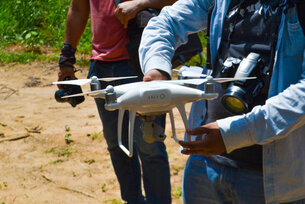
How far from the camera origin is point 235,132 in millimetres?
1354

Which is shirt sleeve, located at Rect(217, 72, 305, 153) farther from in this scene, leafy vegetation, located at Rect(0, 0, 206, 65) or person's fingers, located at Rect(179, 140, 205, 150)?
leafy vegetation, located at Rect(0, 0, 206, 65)

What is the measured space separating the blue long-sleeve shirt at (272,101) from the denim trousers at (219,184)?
0.07 metres

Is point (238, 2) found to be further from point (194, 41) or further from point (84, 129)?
point (84, 129)

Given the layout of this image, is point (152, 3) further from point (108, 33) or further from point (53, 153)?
point (53, 153)

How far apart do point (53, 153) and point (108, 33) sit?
1784 millimetres

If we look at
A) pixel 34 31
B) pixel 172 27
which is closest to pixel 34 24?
pixel 34 31

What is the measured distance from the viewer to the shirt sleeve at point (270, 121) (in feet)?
4.29

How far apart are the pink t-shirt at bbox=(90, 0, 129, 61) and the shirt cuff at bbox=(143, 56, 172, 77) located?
3.69 feet

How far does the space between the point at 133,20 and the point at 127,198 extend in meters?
1.20

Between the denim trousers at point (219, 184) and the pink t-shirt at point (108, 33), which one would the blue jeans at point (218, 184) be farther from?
the pink t-shirt at point (108, 33)

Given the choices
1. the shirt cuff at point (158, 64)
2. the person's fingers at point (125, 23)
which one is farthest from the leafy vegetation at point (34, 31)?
the shirt cuff at point (158, 64)

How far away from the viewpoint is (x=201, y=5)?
1701 mm

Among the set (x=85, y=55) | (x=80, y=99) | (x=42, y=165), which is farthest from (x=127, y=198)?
(x=85, y=55)

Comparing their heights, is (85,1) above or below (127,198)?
above
